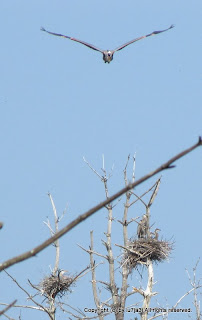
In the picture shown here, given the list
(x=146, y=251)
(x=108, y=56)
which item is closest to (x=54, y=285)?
(x=146, y=251)

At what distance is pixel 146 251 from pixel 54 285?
1.68 metres

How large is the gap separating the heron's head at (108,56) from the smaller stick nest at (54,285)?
12.2ft

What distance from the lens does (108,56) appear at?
14.9 m

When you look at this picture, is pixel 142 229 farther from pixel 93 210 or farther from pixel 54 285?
pixel 93 210

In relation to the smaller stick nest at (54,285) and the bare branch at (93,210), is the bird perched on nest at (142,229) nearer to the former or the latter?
the smaller stick nest at (54,285)

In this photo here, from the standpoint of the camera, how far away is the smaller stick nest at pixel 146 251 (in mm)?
13805

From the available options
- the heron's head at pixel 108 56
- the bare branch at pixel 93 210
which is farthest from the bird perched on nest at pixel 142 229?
the bare branch at pixel 93 210

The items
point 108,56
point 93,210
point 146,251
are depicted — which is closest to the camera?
point 93,210

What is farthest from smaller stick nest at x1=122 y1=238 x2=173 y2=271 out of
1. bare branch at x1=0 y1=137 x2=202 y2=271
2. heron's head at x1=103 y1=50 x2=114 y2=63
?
bare branch at x1=0 y1=137 x2=202 y2=271

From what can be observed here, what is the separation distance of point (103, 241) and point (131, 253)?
80 centimetres

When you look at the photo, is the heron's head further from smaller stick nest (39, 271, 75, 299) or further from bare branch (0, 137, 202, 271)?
bare branch (0, 137, 202, 271)

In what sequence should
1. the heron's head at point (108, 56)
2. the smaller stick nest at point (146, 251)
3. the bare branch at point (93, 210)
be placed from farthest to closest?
the heron's head at point (108, 56), the smaller stick nest at point (146, 251), the bare branch at point (93, 210)

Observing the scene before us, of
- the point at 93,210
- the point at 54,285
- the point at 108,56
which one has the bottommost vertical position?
the point at 93,210

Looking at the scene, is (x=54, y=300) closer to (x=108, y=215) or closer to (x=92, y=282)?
(x=92, y=282)
